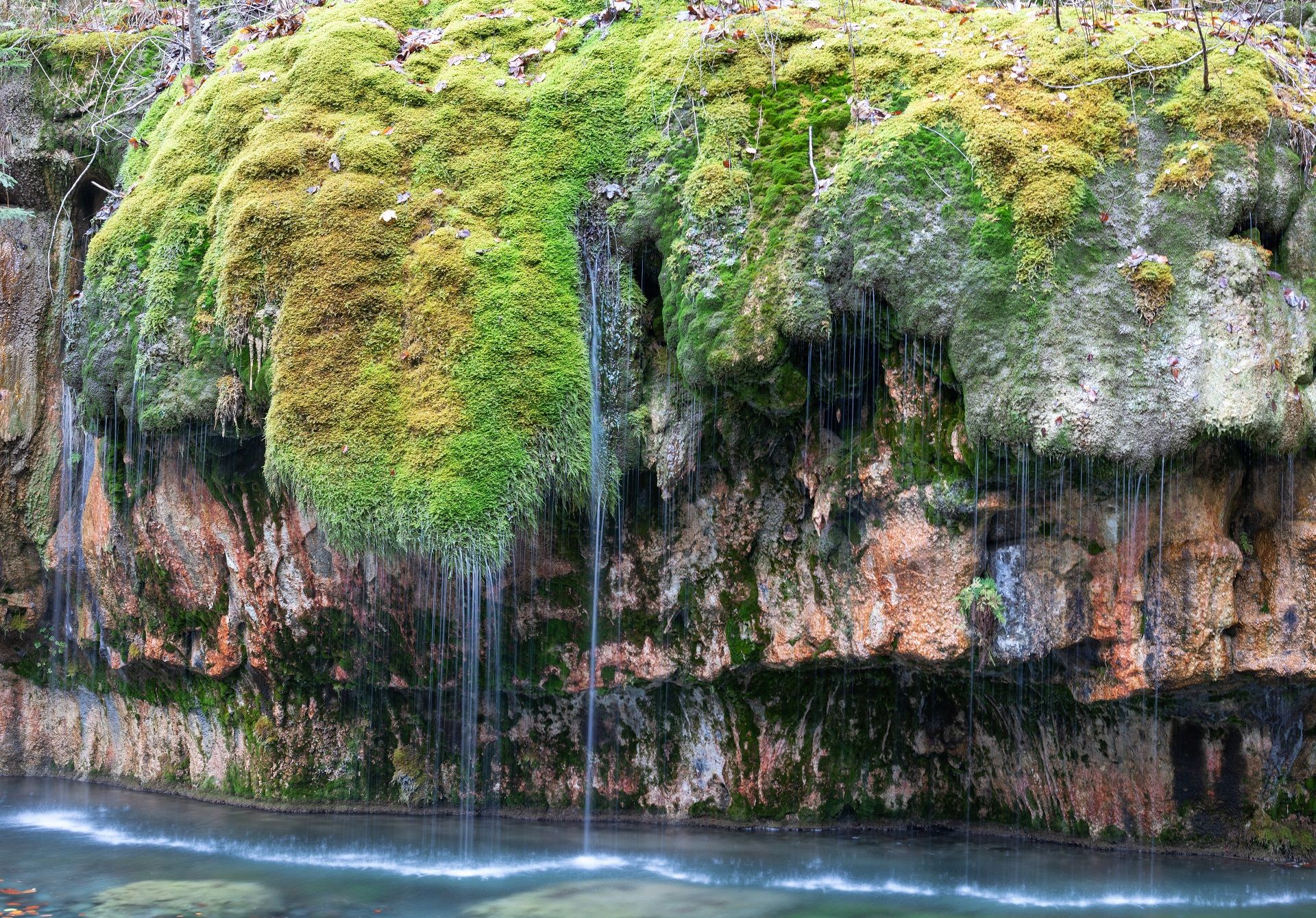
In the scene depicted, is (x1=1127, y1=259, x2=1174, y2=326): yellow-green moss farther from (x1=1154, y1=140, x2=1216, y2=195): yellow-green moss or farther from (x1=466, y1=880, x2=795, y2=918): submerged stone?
(x1=466, y1=880, x2=795, y2=918): submerged stone

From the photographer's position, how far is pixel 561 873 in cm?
883

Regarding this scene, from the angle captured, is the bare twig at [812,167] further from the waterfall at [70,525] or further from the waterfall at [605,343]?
the waterfall at [70,525]

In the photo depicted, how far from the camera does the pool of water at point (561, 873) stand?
7.98 meters

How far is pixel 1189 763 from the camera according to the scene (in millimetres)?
8812

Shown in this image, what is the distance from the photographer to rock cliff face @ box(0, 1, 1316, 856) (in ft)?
25.0

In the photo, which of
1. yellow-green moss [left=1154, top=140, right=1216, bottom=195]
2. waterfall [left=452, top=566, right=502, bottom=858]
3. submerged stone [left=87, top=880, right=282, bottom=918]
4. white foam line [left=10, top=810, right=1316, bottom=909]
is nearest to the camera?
yellow-green moss [left=1154, top=140, right=1216, bottom=195]

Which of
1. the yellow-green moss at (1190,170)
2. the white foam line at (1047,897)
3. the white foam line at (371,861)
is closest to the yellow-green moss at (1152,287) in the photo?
the yellow-green moss at (1190,170)

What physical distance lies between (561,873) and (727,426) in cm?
406

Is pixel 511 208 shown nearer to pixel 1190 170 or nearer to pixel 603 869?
pixel 1190 170

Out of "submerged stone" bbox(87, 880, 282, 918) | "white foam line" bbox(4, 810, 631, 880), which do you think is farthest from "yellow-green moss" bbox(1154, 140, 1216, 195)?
"submerged stone" bbox(87, 880, 282, 918)

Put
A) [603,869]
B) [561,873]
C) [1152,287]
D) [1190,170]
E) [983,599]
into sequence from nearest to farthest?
[1152,287] < [1190,170] < [983,599] < [561,873] < [603,869]

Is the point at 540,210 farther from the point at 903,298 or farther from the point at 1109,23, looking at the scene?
the point at 1109,23

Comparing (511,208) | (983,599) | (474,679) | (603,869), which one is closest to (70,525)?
(474,679)

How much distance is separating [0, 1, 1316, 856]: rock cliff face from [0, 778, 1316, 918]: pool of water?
1.67 feet
